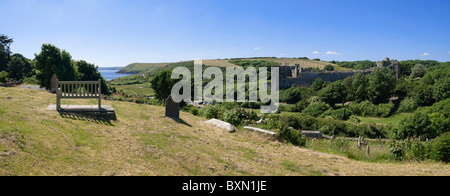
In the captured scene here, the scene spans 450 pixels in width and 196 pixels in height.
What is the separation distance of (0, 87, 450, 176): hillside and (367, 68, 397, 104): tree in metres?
59.2

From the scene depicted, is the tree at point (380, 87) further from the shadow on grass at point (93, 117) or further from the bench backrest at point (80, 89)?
the bench backrest at point (80, 89)

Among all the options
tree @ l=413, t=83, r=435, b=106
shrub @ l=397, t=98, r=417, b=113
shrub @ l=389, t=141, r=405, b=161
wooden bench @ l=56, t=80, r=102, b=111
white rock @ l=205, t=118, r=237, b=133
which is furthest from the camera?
tree @ l=413, t=83, r=435, b=106

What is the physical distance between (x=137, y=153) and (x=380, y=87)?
65188mm

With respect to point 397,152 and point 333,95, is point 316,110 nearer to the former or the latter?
point 333,95

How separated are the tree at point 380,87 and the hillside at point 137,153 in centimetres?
5918

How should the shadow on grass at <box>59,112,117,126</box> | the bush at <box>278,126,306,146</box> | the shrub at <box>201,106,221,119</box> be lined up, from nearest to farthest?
the shadow on grass at <box>59,112,117,126</box>, the bush at <box>278,126,306,146</box>, the shrub at <box>201,106,221,119</box>

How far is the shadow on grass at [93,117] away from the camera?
9.76 m

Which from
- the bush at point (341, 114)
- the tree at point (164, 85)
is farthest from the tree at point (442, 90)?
the tree at point (164, 85)

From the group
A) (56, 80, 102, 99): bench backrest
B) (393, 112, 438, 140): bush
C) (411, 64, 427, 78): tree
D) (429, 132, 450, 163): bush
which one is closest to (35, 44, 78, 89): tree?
(56, 80, 102, 99): bench backrest

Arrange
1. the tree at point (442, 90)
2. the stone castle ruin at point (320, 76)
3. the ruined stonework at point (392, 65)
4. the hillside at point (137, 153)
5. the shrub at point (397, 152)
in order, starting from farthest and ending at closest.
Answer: the stone castle ruin at point (320, 76) → the ruined stonework at point (392, 65) → the tree at point (442, 90) → the shrub at point (397, 152) → the hillside at point (137, 153)

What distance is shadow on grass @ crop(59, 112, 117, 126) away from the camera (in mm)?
9756

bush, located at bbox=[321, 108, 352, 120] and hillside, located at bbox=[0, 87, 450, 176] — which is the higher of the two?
hillside, located at bbox=[0, 87, 450, 176]

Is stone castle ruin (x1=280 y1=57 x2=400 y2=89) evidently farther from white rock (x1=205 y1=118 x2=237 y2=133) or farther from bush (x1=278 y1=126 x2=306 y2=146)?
bush (x1=278 y1=126 x2=306 y2=146)

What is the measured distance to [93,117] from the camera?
33.2 feet
